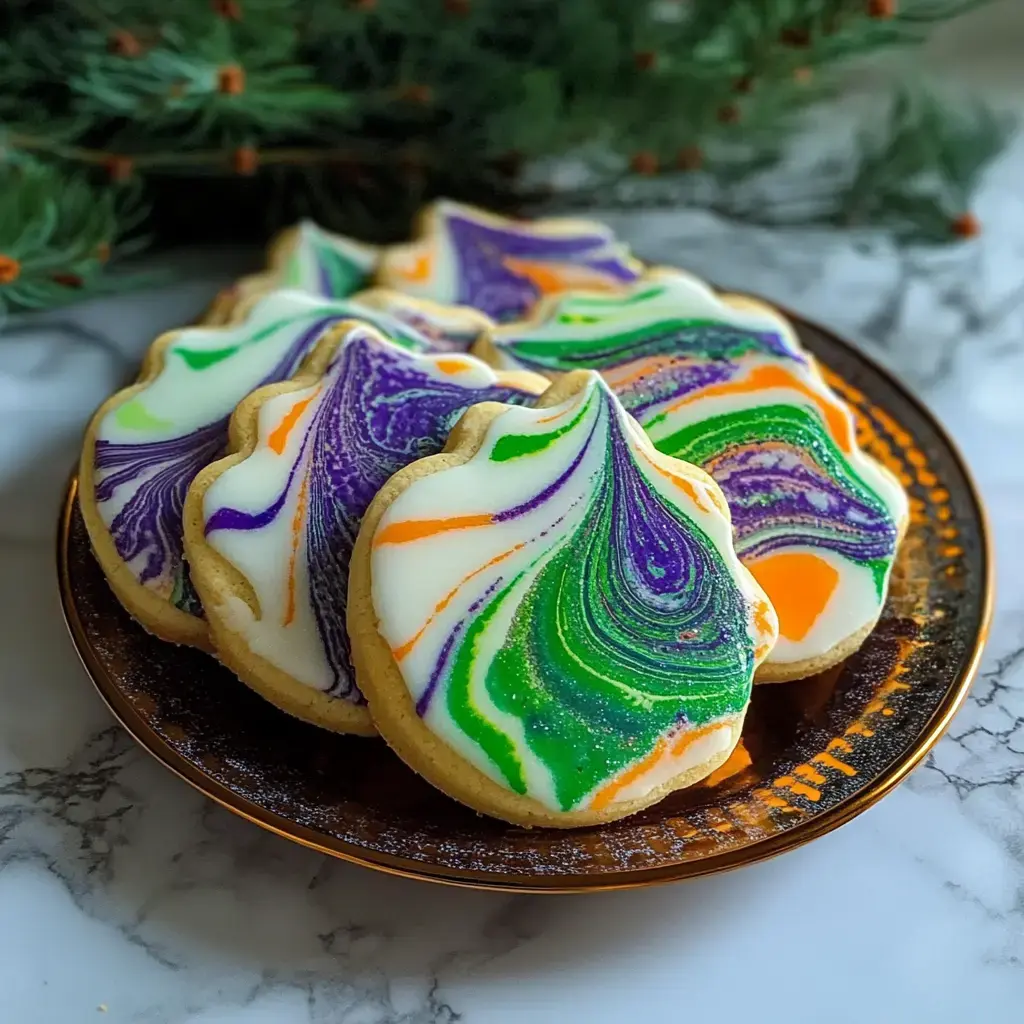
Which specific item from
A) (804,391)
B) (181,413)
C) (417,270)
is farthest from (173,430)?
(804,391)

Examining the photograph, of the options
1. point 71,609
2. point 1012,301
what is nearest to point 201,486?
point 71,609

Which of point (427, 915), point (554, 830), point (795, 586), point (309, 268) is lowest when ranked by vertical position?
point (427, 915)

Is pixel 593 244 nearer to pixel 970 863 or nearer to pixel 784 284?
pixel 784 284

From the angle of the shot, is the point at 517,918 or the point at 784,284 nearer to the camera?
the point at 517,918

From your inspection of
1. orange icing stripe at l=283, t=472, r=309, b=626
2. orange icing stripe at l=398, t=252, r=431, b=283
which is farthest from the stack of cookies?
orange icing stripe at l=398, t=252, r=431, b=283

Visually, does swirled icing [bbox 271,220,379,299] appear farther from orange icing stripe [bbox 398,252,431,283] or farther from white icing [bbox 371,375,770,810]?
white icing [bbox 371,375,770,810]

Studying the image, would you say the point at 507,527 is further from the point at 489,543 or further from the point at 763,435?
the point at 763,435

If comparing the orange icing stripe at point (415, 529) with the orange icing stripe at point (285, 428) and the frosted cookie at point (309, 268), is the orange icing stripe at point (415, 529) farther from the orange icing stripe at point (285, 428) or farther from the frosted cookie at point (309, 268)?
the frosted cookie at point (309, 268)
